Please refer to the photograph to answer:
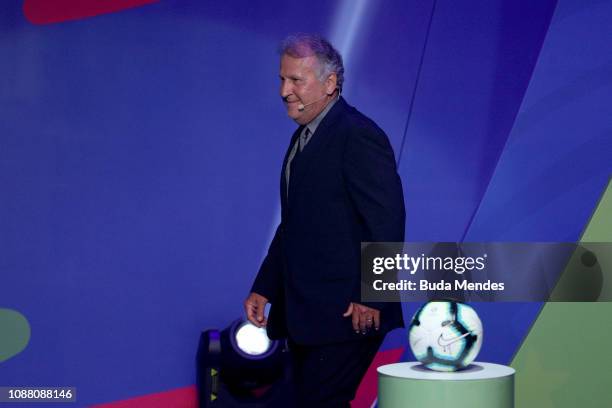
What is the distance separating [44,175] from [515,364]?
2.12 m

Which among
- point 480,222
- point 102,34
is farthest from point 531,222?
point 102,34

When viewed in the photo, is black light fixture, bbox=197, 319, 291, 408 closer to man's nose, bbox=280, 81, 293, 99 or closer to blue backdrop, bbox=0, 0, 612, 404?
blue backdrop, bbox=0, 0, 612, 404

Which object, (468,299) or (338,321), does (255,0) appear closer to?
(468,299)

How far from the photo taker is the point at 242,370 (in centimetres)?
437

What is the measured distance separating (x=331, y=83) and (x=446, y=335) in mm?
876

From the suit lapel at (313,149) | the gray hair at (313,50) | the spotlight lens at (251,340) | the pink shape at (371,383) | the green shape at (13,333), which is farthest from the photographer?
the pink shape at (371,383)

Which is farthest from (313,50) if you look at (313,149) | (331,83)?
(313,149)

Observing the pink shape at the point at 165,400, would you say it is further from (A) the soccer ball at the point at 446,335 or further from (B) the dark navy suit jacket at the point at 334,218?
(A) the soccer ball at the point at 446,335

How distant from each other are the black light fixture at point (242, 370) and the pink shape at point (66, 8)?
4.64 ft

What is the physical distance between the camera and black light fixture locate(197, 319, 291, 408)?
437 centimetres

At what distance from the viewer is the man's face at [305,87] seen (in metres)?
3.51

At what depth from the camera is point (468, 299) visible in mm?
4660

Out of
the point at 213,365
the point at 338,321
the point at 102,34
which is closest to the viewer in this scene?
the point at 338,321

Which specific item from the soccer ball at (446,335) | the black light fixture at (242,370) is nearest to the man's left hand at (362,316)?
the soccer ball at (446,335)
